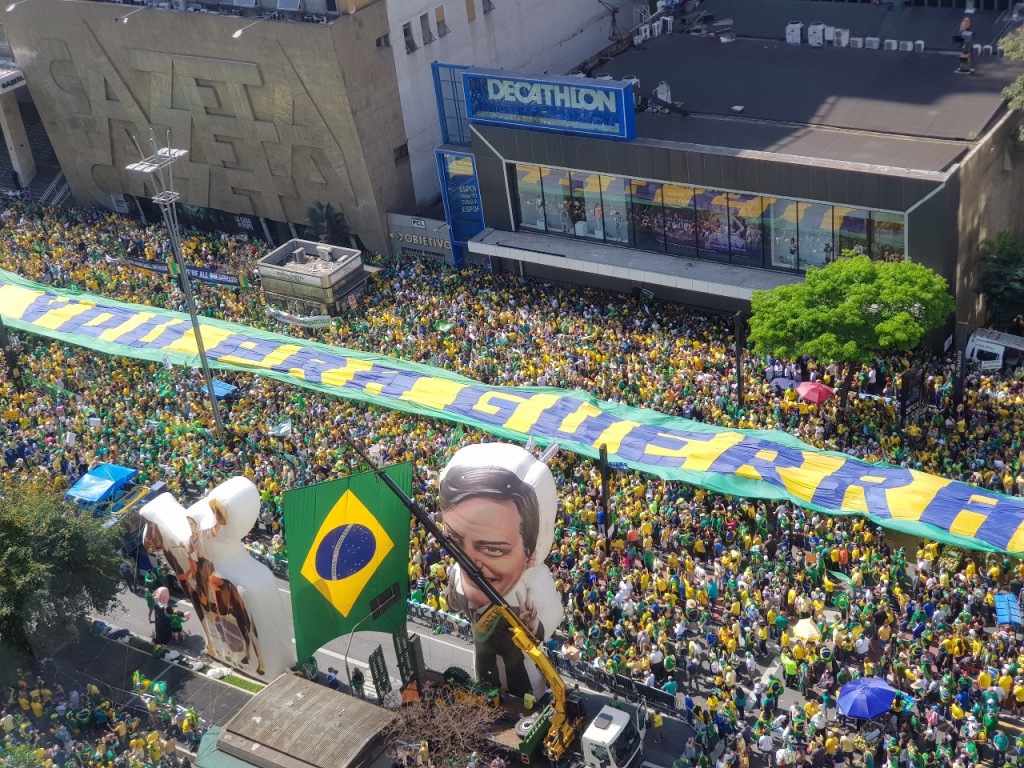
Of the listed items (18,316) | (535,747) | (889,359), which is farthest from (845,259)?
(18,316)

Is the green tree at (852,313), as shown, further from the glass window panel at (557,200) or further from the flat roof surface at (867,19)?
the flat roof surface at (867,19)

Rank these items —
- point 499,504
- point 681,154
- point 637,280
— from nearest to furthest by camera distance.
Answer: point 499,504 < point 681,154 < point 637,280

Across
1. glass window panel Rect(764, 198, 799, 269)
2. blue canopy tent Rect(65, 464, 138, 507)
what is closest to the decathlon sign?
glass window panel Rect(764, 198, 799, 269)

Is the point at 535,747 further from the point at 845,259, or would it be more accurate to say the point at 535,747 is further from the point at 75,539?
the point at 845,259

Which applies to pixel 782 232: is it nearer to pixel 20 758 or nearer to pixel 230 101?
pixel 230 101

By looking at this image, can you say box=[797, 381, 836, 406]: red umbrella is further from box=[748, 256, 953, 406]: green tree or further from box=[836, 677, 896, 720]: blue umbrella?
box=[836, 677, 896, 720]: blue umbrella

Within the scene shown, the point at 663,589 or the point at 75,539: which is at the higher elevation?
the point at 75,539

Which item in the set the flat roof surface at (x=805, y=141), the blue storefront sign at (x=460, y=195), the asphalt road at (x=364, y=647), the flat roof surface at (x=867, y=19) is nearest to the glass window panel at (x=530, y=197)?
the blue storefront sign at (x=460, y=195)
